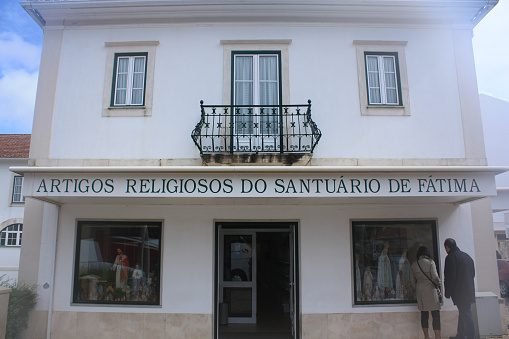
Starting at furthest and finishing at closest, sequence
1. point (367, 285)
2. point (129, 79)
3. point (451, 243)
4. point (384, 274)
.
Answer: point (129, 79)
point (384, 274)
point (367, 285)
point (451, 243)

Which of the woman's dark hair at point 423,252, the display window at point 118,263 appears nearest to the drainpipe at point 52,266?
the display window at point 118,263

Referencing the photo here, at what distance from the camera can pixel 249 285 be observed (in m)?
9.18

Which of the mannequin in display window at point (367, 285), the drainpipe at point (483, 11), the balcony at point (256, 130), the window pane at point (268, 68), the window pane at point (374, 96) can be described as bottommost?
the mannequin in display window at point (367, 285)

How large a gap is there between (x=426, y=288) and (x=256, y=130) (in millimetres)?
4626

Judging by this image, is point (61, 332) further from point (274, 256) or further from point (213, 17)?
point (213, 17)

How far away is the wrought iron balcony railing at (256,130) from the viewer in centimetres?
778

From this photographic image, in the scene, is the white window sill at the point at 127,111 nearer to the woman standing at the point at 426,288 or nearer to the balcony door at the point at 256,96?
the balcony door at the point at 256,96

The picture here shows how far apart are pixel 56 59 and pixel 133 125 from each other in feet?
8.15

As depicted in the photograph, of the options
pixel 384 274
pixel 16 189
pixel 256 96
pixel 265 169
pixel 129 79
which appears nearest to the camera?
pixel 265 169

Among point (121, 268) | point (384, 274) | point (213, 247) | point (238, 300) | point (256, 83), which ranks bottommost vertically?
point (238, 300)

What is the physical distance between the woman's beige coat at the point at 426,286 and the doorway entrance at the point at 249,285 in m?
2.38

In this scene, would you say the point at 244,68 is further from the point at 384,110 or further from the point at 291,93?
the point at 384,110

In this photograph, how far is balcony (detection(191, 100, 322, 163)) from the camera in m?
7.75

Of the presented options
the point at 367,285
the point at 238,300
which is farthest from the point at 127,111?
the point at 367,285
